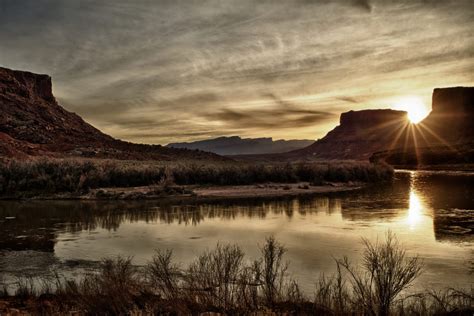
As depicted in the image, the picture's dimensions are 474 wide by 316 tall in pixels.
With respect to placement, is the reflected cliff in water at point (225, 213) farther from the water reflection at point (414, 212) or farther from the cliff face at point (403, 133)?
the cliff face at point (403, 133)

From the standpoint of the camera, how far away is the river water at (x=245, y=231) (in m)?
11.2

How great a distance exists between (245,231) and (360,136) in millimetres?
151373

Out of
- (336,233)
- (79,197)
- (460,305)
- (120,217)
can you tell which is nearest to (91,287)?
(460,305)

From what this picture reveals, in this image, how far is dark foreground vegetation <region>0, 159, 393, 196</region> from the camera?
30.4 metres

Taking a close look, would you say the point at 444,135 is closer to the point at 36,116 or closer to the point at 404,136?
the point at 404,136

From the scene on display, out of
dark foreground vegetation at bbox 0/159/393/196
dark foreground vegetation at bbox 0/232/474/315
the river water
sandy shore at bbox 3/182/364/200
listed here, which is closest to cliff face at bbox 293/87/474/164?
dark foreground vegetation at bbox 0/159/393/196

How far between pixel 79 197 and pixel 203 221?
12.4 meters

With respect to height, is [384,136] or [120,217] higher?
[384,136]

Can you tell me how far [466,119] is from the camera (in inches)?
4461

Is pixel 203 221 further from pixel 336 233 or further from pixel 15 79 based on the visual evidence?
pixel 15 79

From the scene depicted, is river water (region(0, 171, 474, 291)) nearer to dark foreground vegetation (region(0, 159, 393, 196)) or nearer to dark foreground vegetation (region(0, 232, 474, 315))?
dark foreground vegetation (region(0, 232, 474, 315))

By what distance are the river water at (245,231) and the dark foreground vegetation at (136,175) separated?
438 cm

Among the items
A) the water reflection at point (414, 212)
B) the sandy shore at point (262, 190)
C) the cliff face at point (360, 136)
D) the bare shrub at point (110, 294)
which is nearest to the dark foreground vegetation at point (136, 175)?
the sandy shore at point (262, 190)

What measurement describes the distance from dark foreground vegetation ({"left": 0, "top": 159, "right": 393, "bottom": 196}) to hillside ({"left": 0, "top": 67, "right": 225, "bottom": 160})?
16.7 m
